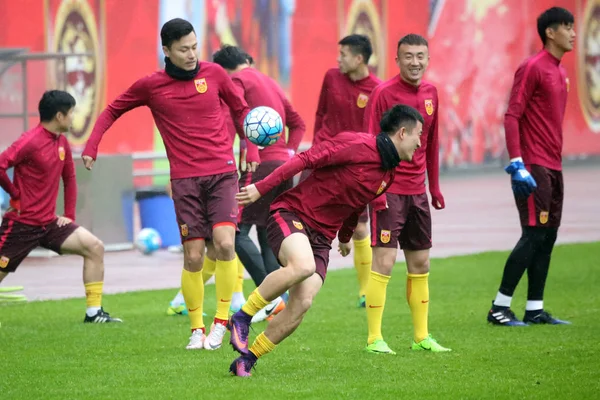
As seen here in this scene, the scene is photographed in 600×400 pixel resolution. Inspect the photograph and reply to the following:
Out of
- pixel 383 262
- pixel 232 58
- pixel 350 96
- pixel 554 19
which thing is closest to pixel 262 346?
pixel 383 262

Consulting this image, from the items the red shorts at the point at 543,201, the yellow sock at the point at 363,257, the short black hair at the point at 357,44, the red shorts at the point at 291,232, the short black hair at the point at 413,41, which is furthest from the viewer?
the yellow sock at the point at 363,257

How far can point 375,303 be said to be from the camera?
30.6ft

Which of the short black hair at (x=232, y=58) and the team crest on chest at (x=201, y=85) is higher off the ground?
the short black hair at (x=232, y=58)

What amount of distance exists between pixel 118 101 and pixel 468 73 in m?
26.0

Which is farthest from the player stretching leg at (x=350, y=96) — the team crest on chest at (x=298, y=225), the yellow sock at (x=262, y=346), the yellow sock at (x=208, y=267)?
the yellow sock at (x=262, y=346)

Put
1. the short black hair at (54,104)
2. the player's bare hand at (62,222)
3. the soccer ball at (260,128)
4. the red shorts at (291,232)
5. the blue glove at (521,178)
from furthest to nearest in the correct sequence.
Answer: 1. the player's bare hand at (62,222)
2. the short black hair at (54,104)
3. the blue glove at (521,178)
4. the soccer ball at (260,128)
5. the red shorts at (291,232)

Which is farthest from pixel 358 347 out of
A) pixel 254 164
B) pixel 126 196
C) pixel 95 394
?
pixel 126 196

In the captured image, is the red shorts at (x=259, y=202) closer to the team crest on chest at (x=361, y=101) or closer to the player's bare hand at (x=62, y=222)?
the team crest on chest at (x=361, y=101)

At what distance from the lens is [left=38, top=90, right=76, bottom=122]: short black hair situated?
36.5ft

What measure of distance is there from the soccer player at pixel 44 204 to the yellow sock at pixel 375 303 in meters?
2.85

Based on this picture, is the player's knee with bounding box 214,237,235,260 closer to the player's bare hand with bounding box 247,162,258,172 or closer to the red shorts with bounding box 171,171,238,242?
the red shorts with bounding box 171,171,238,242

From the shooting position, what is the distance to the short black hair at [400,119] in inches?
332

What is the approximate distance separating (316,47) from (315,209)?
22559mm

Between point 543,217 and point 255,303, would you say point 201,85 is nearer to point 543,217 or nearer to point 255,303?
point 255,303
